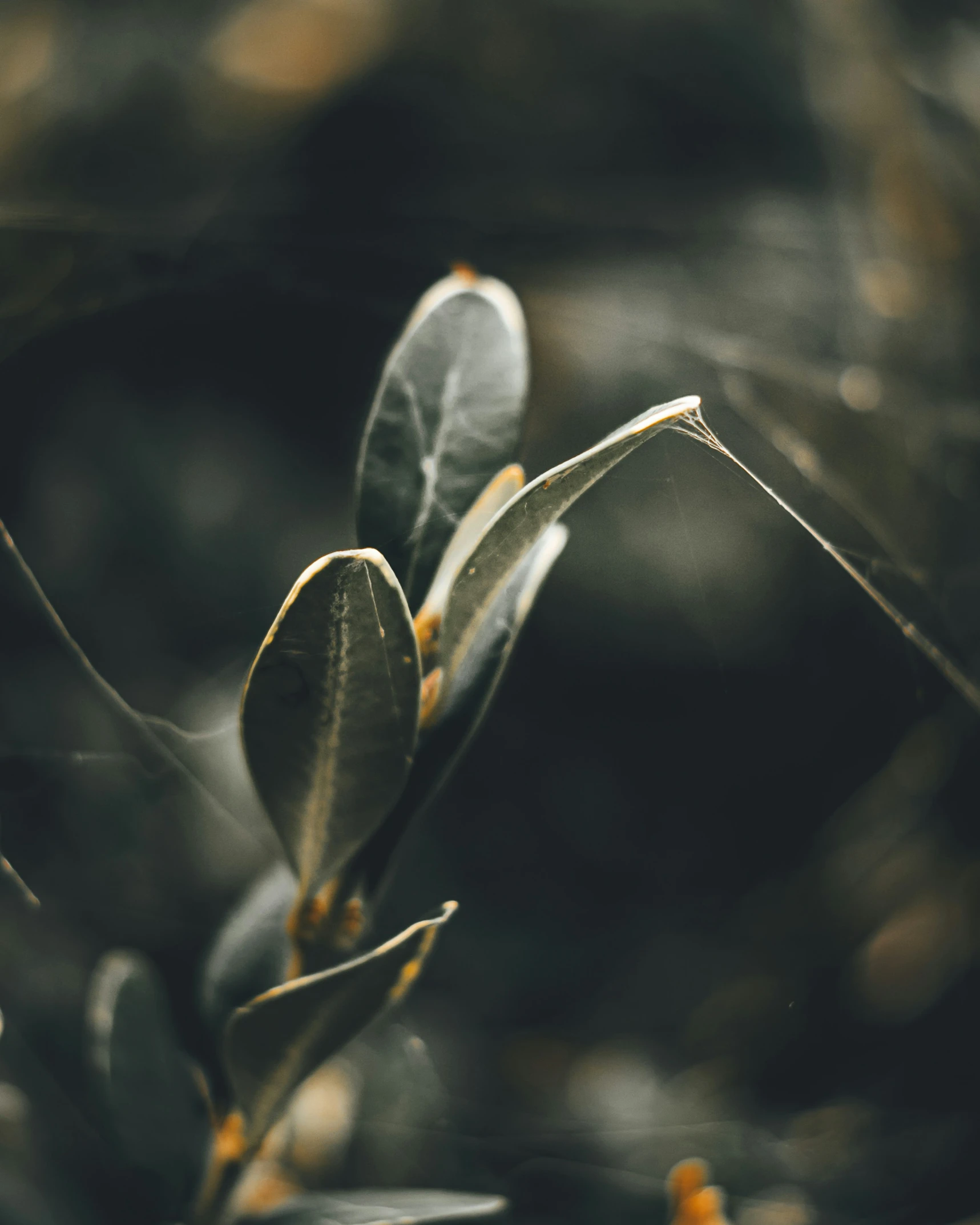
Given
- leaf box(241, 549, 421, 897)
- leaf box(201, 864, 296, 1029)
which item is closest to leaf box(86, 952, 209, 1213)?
leaf box(201, 864, 296, 1029)

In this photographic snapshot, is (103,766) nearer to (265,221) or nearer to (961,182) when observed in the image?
(265,221)

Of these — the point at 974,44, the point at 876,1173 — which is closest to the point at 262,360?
the point at 876,1173

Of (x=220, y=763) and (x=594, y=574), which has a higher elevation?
(x=594, y=574)

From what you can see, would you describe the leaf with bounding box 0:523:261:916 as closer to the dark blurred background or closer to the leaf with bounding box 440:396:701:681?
the dark blurred background

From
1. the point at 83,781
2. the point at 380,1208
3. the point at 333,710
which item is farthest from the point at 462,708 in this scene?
the point at 83,781

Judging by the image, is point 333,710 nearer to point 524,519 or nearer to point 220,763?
point 524,519

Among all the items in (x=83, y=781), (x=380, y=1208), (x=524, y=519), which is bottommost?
(x=380, y=1208)
